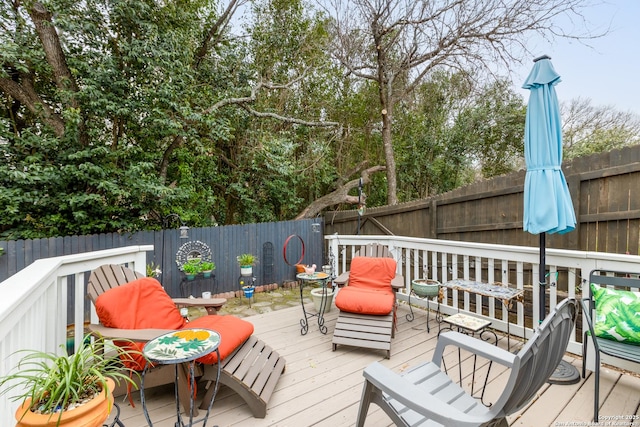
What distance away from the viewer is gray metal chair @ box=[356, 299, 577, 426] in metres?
1.21

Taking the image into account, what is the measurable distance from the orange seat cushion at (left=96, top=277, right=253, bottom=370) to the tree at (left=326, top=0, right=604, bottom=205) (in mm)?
6718

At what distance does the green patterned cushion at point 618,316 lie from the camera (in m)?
2.00

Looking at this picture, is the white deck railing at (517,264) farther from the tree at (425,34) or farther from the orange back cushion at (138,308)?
the tree at (425,34)

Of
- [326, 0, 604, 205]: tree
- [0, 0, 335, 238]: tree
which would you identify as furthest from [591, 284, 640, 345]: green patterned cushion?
[326, 0, 604, 205]: tree

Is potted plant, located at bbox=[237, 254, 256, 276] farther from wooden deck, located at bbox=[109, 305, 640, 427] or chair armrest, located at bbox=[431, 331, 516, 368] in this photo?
chair armrest, located at bbox=[431, 331, 516, 368]

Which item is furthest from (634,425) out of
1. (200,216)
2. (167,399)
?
(200,216)

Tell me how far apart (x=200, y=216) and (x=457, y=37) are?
7.25 m

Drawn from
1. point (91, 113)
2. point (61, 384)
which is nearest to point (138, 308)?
point (61, 384)

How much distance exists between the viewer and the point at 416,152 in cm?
1027

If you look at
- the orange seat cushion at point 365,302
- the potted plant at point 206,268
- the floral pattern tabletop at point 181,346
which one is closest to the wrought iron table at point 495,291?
the orange seat cushion at point 365,302

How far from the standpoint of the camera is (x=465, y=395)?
1.74 m

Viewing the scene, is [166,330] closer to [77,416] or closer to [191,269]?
[77,416]

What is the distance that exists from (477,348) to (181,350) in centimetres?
166

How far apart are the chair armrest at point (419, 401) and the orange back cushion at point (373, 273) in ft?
6.70
